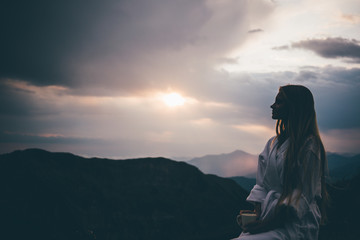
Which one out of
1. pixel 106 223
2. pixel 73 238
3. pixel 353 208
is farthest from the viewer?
pixel 106 223

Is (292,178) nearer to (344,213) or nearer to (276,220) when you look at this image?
(276,220)

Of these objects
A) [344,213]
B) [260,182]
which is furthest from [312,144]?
[344,213]

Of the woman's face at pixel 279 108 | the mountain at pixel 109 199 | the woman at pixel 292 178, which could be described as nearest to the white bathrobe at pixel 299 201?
the woman at pixel 292 178

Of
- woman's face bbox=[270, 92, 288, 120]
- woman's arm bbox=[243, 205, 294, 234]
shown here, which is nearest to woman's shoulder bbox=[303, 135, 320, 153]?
woman's face bbox=[270, 92, 288, 120]

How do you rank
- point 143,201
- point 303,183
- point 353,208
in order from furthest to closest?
point 143,201 → point 353,208 → point 303,183

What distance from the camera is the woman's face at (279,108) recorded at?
12.3 feet

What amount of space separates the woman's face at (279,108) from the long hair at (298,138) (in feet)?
0.10

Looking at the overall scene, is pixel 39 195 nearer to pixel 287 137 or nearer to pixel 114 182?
pixel 114 182

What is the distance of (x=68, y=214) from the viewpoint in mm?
17516

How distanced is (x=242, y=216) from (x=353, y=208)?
13.9 meters

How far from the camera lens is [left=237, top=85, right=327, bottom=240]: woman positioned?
3.32 m

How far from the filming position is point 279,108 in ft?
12.3

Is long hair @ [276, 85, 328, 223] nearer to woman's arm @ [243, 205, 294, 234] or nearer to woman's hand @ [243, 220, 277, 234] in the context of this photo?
woman's arm @ [243, 205, 294, 234]

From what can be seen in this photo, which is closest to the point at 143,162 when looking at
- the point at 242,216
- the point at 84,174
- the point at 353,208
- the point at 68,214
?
the point at 84,174
